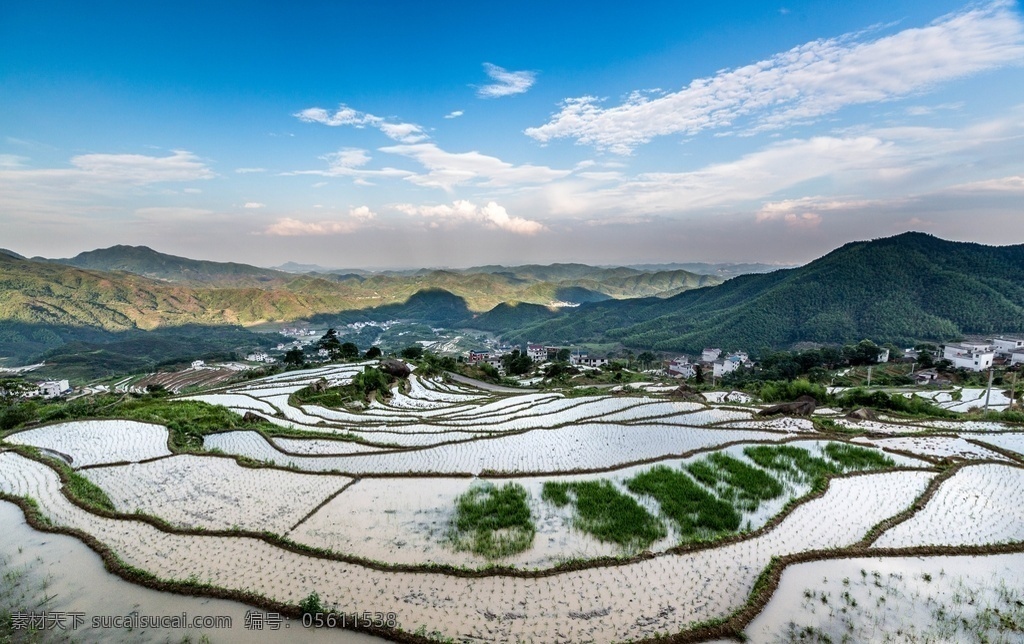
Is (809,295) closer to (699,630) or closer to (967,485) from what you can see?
(967,485)

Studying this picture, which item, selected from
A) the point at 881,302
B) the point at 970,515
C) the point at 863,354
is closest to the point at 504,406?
the point at 970,515

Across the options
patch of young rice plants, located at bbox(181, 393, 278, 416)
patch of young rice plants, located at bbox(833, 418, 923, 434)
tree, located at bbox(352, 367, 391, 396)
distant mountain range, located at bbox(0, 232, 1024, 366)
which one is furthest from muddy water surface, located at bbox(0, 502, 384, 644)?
distant mountain range, located at bbox(0, 232, 1024, 366)

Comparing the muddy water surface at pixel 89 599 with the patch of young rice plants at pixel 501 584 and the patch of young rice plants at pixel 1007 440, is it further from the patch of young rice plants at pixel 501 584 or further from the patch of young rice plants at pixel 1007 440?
the patch of young rice plants at pixel 1007 440

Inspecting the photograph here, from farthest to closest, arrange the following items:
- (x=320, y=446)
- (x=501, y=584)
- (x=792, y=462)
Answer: (x=320, y=446), (x=792, y=462), (x=501, y=584)

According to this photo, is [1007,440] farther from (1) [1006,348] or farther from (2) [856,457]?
(1) [1006,348]

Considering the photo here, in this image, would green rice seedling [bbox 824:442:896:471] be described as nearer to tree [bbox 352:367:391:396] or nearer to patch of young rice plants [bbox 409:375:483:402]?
patch of young rice plants [bbox 409:375:483:402]
